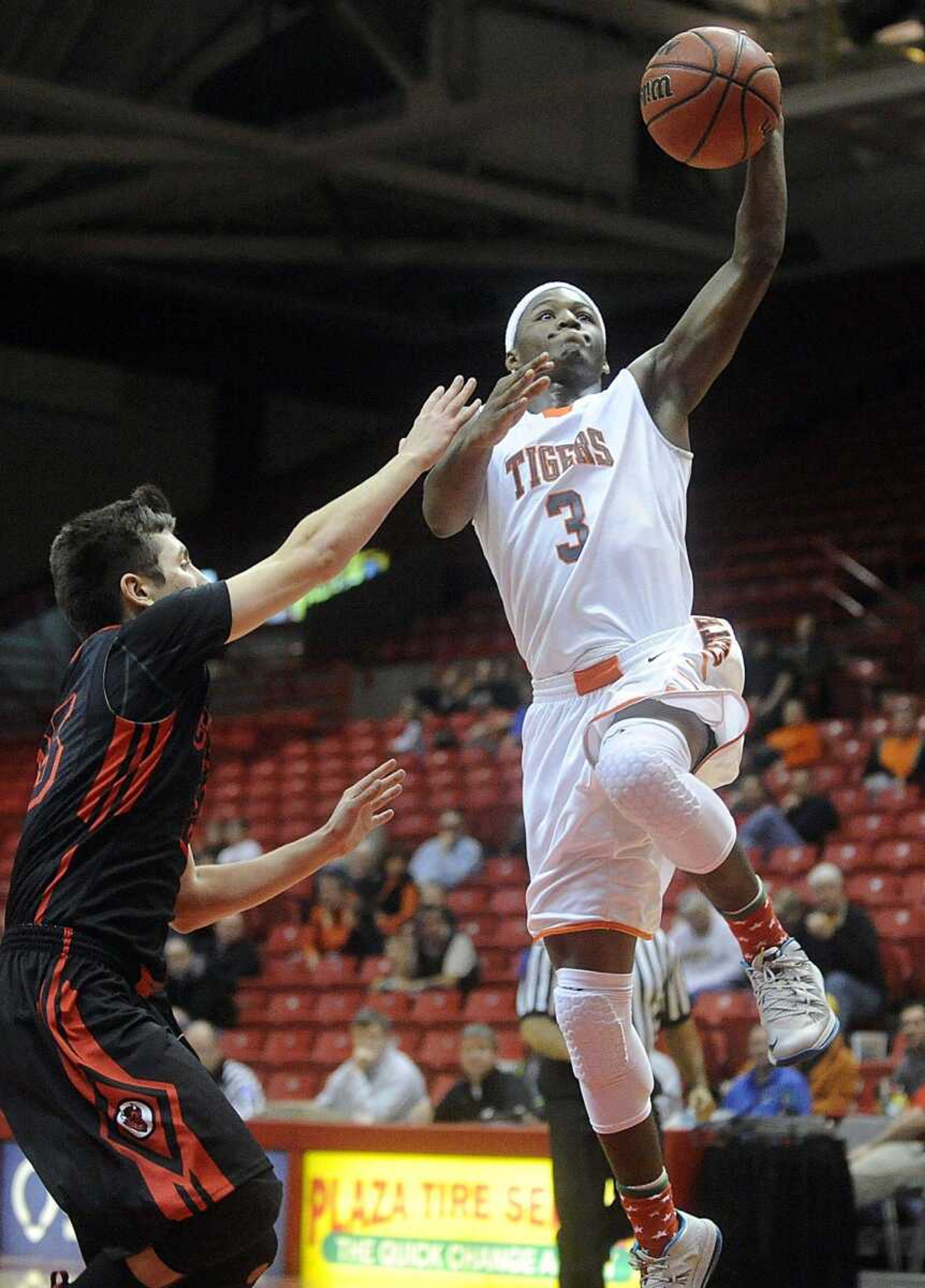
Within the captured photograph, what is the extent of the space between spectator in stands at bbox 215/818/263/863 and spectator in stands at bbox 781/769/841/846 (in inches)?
176

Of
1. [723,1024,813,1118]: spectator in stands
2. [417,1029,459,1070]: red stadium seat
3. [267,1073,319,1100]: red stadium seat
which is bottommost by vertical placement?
[267,1073,319,1100]: red stadium seat

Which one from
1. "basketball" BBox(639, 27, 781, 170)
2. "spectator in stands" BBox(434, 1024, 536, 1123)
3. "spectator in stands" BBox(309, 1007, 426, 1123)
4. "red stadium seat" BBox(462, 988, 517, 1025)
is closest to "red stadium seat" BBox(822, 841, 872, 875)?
"red stadium seat" BBox(462, 988, 517, 1025)

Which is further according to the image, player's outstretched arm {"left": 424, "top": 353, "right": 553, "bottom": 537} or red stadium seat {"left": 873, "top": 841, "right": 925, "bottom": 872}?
red stadium seat {"left": 873, "top": 841, "right": 925, "bottom": 872}

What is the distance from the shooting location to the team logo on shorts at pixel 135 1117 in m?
3.53

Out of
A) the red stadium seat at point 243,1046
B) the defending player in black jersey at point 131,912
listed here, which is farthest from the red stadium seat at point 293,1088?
the defending player in black jersey at point 131,912

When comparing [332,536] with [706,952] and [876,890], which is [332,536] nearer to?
[706,952]

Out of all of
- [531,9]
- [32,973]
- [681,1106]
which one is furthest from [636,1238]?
[531,9]

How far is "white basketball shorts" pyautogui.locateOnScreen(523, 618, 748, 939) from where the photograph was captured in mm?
4504

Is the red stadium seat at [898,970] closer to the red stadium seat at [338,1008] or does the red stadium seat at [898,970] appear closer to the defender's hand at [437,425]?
the red stadium seat at [338,1008]

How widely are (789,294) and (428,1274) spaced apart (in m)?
16.6

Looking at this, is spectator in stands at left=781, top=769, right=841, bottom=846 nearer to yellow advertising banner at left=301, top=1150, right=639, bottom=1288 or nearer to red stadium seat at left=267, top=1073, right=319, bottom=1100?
red stadium seat at left=267, top=1073, right=319, bottom=1100

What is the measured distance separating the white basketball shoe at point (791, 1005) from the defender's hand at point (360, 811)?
1001 millimetres

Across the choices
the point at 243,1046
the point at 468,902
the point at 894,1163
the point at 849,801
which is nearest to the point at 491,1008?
the point at 468,902

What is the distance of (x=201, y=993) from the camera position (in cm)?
1317
